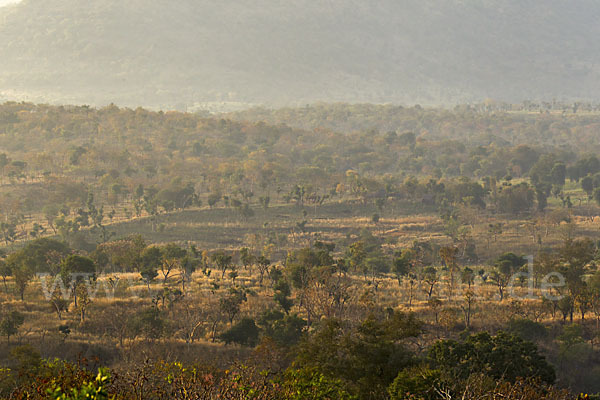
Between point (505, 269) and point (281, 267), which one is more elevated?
point (505, 269)

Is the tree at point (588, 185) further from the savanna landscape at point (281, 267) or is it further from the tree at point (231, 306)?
the tree at point (231, 306)

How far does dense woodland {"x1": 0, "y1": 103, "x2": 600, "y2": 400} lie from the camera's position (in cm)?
3309

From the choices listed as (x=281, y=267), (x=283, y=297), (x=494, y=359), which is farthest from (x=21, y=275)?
(x=494, y=359)

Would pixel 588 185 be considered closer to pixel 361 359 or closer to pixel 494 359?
pixel 494 359

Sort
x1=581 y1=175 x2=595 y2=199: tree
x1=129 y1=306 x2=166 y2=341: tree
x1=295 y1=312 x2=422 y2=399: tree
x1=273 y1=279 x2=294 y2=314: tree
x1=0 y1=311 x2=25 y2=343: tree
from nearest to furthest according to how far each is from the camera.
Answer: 1. x1=295 y1=312 x2=422 y2=399: tree
2. x1=0 y1=311 x2=25 y2=343: tree
3. x1=129 y1=306 x2=166 y2=341: tree
4. x1=273 y1=279 x2=294 y2=314: tree
5. x1=581 y1=175 x2=595 y2=199: tree

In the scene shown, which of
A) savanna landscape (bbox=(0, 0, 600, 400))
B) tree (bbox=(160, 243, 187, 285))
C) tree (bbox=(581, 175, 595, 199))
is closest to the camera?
savanna landscape (bbox=(0, 0, 600, 400))

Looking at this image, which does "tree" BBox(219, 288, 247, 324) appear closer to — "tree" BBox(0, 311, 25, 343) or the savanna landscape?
the savanna landscape

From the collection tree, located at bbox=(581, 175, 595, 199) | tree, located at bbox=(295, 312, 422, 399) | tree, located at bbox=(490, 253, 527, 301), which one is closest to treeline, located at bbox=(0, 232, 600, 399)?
tree, located at bbox=(295, 312, 422, 399)

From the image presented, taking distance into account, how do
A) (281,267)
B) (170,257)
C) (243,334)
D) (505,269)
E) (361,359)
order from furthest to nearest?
(281,267) → (170,257) → (505,269) → (243,334) → (361,359)

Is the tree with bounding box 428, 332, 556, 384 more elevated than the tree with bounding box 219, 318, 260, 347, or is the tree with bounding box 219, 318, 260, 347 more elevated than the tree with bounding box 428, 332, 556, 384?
the tree with bounding box 428, 332, 556, 384

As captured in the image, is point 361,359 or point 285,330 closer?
point 361,359

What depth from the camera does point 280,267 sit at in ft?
250

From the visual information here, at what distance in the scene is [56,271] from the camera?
6531 centimetres

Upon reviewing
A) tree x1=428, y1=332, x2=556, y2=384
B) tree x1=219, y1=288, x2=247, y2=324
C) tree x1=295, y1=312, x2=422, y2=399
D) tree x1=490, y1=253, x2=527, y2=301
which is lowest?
tree x1=490, y1=253, x2=527, y2=301
